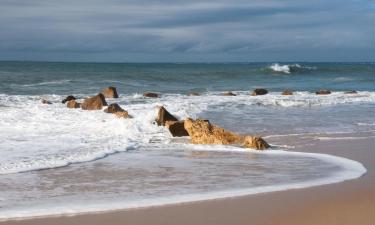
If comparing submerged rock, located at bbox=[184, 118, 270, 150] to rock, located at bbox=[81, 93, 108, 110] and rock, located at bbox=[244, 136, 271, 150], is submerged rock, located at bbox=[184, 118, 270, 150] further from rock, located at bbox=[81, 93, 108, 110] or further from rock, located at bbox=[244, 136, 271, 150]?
rock, located at bbox=[81, 93, 108, 110]

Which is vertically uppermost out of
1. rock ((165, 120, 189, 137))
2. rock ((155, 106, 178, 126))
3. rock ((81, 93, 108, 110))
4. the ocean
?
rock ((81, 93, 108, 110))

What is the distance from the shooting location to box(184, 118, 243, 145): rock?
36.8 feet

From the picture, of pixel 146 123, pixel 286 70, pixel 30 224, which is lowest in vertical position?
pixel 30 224

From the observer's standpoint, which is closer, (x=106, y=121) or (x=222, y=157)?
(x=222, y=157)

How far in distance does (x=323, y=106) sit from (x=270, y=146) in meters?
13.1

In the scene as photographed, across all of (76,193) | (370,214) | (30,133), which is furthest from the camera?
(30,133)

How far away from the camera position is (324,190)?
7082 mm

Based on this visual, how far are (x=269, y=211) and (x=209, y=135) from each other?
5.34 m

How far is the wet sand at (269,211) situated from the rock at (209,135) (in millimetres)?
3987

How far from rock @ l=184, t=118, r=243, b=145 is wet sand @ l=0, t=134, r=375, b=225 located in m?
3.99

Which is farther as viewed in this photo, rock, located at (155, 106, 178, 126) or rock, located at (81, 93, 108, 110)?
rock, located at (81, 93, 108, 110)

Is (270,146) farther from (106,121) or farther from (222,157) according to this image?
(106,121)

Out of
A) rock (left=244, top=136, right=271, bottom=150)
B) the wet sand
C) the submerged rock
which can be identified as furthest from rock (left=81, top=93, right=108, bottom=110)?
the wet sand

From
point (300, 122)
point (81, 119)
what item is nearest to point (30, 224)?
point (81, 119)
